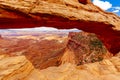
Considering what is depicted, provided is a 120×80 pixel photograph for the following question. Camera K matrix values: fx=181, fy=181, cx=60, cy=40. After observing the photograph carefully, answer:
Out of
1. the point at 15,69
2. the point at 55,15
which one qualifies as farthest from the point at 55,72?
the point at 55,15

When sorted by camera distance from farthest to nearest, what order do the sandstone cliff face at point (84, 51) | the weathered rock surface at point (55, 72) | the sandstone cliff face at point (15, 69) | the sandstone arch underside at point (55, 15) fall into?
the sandstone cliff face at point (84, 51)
the sandstone arch underside at point (55, 15)
the weathered rock surface at point (55, 72)
the sandstone cliff face at point (15, 69)

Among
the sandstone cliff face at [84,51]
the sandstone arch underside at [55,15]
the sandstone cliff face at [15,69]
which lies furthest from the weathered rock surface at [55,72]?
the sandstone cliff face at [84,51]

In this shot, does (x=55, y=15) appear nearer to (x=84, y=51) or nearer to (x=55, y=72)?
(x=55, y=72)

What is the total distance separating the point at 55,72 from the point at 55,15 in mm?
5578

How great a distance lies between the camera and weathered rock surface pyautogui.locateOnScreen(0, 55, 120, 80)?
10812 mm

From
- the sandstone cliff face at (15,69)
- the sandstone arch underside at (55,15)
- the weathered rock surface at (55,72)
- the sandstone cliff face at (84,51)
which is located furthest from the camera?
the sandstone cliff face at (84,51)

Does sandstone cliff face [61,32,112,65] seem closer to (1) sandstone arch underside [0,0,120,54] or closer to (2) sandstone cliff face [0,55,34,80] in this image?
(1) sandstone arch underside [0,0,120,54]

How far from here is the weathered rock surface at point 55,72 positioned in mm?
10812

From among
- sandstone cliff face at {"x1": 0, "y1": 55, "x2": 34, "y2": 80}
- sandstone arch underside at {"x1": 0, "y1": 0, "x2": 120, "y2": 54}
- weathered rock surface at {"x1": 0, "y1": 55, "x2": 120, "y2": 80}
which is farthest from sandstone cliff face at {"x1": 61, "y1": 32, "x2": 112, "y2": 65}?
sandstone cliff face at {"x1": 0, "y1": 55, "x2": 34, "y2": 80}

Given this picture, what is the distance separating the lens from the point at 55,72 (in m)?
13.1

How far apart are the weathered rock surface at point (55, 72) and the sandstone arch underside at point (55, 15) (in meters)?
4.04

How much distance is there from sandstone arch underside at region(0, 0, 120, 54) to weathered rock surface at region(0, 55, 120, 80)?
13.3ft

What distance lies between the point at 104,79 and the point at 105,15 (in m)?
9.86

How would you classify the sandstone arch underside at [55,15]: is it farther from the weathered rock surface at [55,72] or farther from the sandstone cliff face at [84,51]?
the sandstone cliff face at [84,51]
